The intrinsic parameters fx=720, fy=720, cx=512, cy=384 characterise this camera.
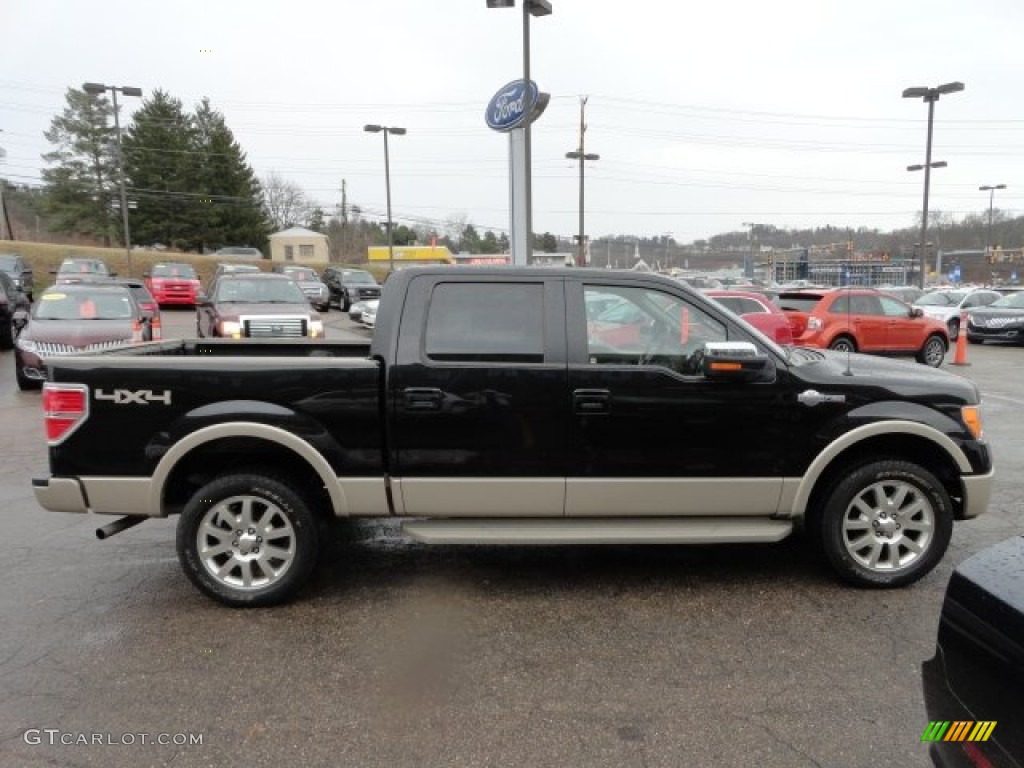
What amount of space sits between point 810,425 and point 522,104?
13283 mm

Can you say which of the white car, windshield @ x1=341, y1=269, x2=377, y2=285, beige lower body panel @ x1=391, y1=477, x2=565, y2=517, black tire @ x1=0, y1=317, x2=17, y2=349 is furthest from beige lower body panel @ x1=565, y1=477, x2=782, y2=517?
windshield @ x1=341, y1=269, x2=377, y2=285

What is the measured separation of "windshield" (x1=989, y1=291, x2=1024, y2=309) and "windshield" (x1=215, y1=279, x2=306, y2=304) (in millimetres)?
20035

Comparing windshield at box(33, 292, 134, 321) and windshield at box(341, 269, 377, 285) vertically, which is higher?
windshield at box(341, 269, 377, 285)

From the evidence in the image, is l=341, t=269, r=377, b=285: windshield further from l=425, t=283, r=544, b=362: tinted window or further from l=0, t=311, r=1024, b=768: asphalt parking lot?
l=425, t=283, r=544, b=362: tinted window

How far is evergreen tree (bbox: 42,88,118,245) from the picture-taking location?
63.5m

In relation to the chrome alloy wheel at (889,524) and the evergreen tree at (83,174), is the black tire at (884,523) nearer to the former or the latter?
the chrome alloy wheel at (889,524)

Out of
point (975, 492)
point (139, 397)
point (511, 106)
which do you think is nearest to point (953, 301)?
point (511, 106)

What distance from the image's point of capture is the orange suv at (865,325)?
1488 centimetres

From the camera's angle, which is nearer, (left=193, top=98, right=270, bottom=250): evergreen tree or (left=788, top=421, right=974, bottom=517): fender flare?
(left=788, top=421, right=974, bottom=517): fender flare

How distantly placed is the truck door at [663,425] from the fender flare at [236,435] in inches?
51.9

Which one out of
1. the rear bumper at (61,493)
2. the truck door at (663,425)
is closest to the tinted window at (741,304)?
the truck door at (663,425)

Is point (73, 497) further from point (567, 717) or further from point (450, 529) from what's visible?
point (567, 717)

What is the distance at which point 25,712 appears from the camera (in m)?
2.99

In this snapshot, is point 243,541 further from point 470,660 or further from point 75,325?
point 75,325
